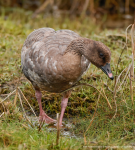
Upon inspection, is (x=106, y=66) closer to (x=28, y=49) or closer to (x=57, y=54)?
(x=57, y=54)

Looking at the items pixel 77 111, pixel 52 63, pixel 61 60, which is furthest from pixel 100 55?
pixel 77 111

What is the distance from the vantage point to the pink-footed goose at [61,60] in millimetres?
3715

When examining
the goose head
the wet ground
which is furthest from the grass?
the goose head

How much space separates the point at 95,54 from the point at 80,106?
4.13ft

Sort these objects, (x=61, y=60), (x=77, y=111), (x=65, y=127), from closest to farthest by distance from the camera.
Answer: (x=61, y=60) < (x=65, y=127) < (x=77, y=111)

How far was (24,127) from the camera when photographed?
3.49 meters

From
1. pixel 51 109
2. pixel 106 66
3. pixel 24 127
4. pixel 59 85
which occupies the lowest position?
pixel 51 109

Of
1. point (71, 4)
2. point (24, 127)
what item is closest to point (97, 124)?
point (24, 127)

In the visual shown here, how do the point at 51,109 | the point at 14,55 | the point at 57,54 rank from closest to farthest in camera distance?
1. the point at 57,54
2. the point at 51,109
3. the point at 14,55

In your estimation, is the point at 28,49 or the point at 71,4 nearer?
the point at 28,49

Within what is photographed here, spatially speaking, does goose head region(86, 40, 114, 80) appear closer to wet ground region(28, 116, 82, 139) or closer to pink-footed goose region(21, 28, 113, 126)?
pink-footed goose region(21, 28, 113, 126)

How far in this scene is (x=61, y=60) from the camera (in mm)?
3787

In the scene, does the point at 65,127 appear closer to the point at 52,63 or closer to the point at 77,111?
the point at 77,111

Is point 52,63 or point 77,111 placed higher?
point 52,63
